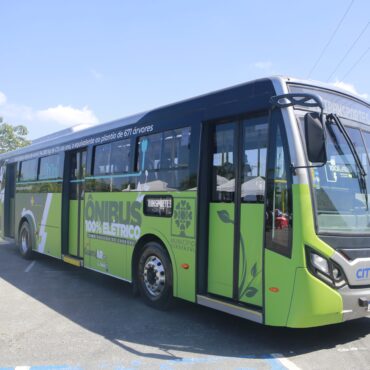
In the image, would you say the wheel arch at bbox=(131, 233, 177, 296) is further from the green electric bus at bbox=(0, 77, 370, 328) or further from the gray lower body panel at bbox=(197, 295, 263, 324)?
the gray lower body panel at bbox=(197, 295, 263, 324)

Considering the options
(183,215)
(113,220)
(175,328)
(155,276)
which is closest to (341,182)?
(183,215)

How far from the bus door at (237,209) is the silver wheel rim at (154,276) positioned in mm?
1101

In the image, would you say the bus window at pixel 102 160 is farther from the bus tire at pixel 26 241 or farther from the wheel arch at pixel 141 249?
the bus tire at pixel 26 241

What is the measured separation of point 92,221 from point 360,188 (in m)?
5.20

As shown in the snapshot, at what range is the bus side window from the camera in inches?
189

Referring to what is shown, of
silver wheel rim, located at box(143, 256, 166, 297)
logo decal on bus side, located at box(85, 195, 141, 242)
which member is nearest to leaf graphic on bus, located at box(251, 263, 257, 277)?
silver wheel rim, located at box(143, 256, 166, 297)

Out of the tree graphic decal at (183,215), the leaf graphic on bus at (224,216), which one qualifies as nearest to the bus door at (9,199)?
the tree graphic decal at (183,215)

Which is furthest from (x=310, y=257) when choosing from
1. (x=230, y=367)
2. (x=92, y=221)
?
(x=92, y=221)

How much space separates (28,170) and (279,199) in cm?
891

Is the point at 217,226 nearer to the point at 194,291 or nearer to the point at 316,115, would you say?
the point at 194,291

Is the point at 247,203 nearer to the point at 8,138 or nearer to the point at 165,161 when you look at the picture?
the point at 165,161

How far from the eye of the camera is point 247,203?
5.42 meters

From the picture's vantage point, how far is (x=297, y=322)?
4.68 meters

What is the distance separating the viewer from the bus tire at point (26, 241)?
11811 millimetres
